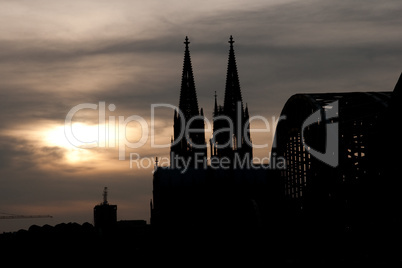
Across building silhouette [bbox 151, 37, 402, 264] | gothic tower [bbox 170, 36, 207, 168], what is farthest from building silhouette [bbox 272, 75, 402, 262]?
gothic tower [bbox 170, 36, 207, 168]

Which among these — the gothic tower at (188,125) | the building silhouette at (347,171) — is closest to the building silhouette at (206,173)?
the gothic tower at (188,125)

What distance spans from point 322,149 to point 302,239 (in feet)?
41.4

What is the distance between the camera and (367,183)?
53656 millimetres

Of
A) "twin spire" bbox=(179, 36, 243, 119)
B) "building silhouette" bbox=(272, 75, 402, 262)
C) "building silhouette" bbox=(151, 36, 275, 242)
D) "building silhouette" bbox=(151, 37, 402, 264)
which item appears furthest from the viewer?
"twin spire" bbox=(179, 36, 243, 119)

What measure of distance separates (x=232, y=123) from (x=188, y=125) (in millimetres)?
6138

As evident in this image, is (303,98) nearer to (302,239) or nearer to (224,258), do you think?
(302,239)

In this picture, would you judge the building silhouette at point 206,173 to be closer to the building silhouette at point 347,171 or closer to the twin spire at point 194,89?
the twin spire at point 194,89

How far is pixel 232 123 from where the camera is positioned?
409 feet

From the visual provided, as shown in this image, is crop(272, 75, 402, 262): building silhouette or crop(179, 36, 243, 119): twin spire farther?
crop(179, 36, 243, 119): twin spire

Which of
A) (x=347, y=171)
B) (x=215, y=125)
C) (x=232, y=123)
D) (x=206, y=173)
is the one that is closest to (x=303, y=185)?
(x=347, y=171)

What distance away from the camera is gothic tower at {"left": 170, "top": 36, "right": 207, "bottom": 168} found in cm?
12456

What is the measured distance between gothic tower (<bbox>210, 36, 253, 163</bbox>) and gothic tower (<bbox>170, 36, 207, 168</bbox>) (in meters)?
2.59

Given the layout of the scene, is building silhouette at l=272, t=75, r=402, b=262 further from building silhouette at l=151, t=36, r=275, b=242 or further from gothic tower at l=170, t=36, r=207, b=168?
gothic tower at l=170, t=36, r=207, b=168

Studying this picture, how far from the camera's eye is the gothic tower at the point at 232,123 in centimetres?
12394
